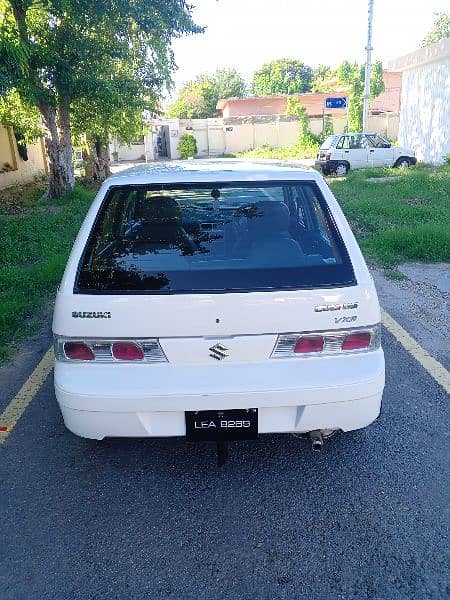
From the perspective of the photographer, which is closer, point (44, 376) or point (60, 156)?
point (44, 376)

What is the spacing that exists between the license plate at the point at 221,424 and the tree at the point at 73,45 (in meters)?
9.24

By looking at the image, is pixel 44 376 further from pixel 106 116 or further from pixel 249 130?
pixel 249 130

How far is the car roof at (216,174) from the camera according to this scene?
9.92 ft

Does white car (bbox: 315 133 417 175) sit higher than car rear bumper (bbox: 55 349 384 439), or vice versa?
car rear bumper (bbox: 55 349 384 439)

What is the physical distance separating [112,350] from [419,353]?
281cm

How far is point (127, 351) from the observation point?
2.64 meters

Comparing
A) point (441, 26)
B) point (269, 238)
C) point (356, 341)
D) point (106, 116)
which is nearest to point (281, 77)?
point (441, 26)

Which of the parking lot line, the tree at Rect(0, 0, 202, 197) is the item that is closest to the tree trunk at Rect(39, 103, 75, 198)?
the tree at Rect(0, 0, 202, 197)

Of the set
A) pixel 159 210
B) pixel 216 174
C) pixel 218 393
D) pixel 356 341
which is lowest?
pixel 218 393

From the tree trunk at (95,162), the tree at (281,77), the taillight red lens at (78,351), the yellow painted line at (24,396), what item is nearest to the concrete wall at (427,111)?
the tree trunk at (95,162)

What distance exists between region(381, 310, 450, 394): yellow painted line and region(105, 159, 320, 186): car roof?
189 cm

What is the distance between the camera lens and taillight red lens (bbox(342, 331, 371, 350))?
8.82ft

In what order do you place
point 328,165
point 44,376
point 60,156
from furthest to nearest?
point 328,165 < point 60,156 < point 44,376

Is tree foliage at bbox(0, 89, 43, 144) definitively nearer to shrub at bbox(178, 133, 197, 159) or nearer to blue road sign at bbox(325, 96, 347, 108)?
blue road sign at bbox(325, 96, 347, 108)
